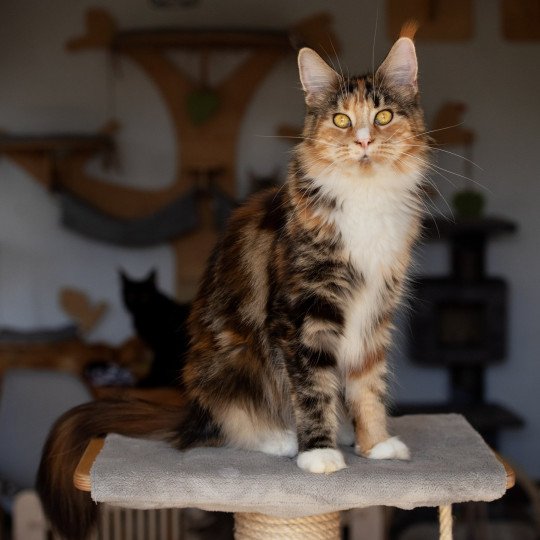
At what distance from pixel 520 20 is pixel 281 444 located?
3.96 metres

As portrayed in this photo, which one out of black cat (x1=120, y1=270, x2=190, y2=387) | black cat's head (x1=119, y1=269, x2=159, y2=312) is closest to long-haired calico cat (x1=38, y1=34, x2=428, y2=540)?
black cat (x1=120, y1=270, x2=190, y2=387)

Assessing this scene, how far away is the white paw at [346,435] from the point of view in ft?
6.45

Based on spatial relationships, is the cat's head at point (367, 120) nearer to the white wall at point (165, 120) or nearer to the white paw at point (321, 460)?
the white paw at point (321, 460)

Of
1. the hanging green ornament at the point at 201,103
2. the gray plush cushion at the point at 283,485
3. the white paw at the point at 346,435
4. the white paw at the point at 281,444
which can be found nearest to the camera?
the gray plush cushion at the point at 283,485

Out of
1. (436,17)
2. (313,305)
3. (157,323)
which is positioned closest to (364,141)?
(313,305)

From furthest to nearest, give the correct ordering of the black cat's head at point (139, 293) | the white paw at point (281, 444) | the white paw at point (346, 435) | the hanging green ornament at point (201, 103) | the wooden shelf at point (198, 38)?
the hanging green ornament at point (201, 103)
the wooden shelf at point (198, 38)
the black cat's head at point (139, 293)
the white paw at point (346, 435)
the white paw at point (281, 444)

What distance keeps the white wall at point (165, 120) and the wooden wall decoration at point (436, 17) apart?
5cm

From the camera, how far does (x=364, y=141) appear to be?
172 cm

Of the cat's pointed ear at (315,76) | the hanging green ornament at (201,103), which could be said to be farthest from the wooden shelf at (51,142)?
the cat's pointed ear at (315,76)

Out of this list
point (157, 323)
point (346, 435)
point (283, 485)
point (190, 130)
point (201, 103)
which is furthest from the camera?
point (190, 130)

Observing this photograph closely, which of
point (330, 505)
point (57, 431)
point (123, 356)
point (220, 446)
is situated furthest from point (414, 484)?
point (123, 356)

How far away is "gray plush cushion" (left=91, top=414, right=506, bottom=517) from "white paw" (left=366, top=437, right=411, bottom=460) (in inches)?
1.9

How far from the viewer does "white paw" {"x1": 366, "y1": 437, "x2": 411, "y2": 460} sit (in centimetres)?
180

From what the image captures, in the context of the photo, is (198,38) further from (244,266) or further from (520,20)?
(244,266)
